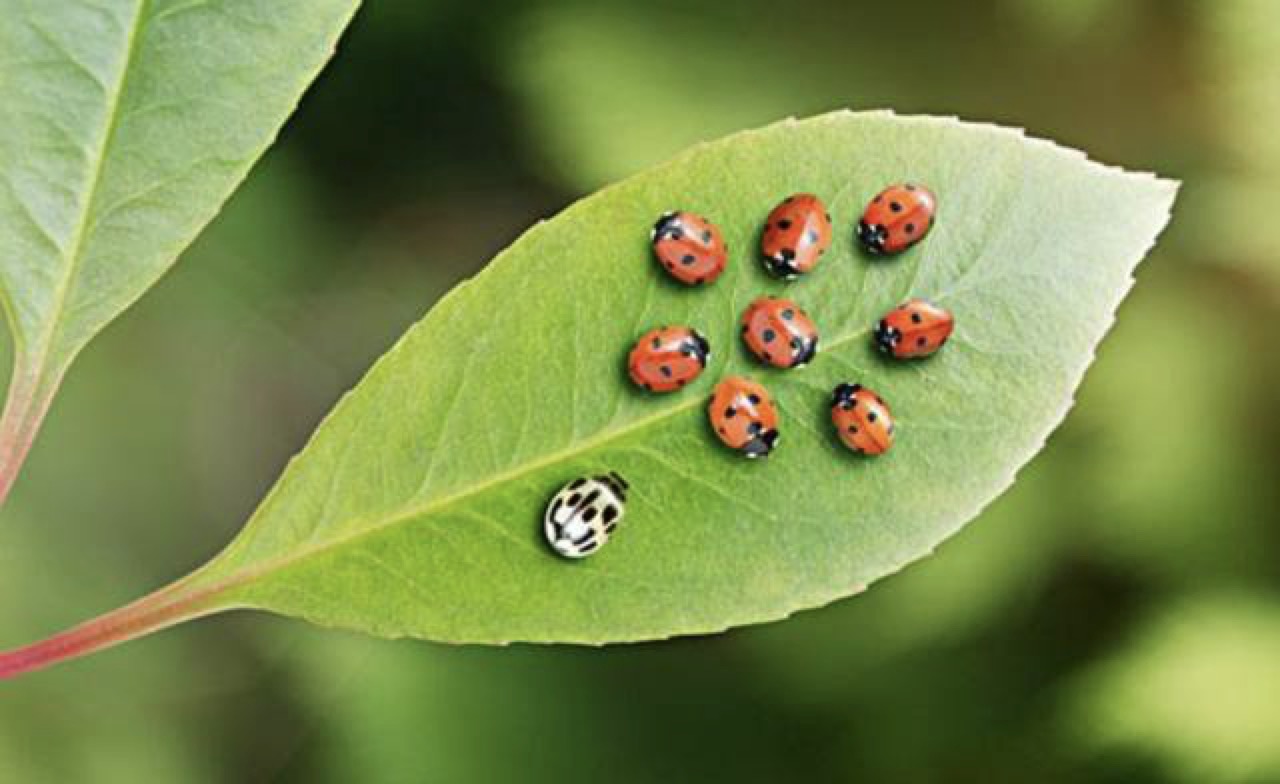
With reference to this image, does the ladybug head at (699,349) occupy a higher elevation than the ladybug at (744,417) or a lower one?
higher

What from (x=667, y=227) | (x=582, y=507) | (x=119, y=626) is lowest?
(x=119, y=626)

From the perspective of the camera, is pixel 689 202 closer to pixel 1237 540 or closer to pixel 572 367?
pixel 572 367

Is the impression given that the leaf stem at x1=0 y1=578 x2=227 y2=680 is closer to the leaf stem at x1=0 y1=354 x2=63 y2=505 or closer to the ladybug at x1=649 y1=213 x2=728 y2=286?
the leaf stem at x1=0 y1=354 x2=63 y2=505

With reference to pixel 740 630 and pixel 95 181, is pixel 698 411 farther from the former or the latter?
pixel 740 630

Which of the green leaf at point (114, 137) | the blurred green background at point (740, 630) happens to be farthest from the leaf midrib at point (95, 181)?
the blurred green background at point (740, 630)

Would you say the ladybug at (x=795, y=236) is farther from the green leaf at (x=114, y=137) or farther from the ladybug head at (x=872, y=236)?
the green leaf at (x=114, y=137)

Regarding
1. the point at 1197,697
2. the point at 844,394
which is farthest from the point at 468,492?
the point at 1197,697
